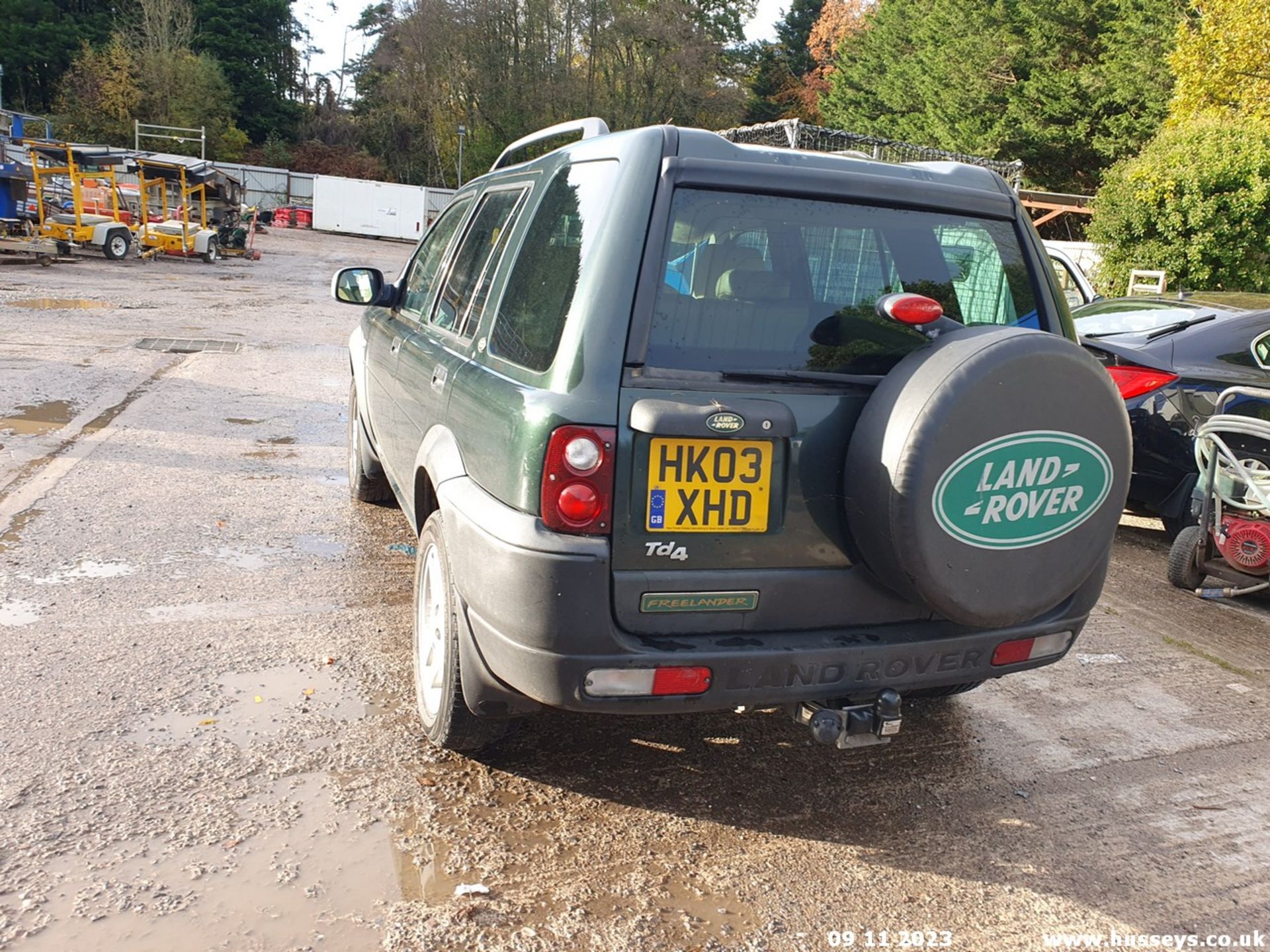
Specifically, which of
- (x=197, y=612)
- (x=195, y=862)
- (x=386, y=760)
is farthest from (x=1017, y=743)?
(x=197, y=612)

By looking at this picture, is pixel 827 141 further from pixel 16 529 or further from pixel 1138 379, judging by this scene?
pixel 16 529

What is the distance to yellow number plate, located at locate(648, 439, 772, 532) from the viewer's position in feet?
8.84

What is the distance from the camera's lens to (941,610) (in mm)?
2805

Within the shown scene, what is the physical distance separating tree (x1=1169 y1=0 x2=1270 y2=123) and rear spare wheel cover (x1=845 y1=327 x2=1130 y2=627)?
17.8 metres

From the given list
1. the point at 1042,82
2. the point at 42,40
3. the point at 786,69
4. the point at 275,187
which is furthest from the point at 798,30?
the point at 42,40

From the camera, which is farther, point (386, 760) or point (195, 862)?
point (386, 760)

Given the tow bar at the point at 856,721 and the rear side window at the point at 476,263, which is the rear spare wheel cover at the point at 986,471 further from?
the rear side window at the point at 476,263

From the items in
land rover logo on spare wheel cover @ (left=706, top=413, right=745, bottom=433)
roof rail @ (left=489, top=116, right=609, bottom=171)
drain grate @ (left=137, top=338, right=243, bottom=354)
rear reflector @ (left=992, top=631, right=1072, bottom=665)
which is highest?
roof rail @ (left=489, top=116, right=609, bottom=171)

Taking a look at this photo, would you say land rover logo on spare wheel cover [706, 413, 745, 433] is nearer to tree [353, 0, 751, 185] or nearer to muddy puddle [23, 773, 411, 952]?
muddy puddle [23, 773, 411, 952]

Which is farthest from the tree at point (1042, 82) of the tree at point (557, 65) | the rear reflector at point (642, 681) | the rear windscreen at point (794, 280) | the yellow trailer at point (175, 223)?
the rear reflector at point (642, 681)

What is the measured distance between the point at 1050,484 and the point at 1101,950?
124 centimetres

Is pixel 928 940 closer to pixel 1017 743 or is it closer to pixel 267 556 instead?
pixel 1017 743

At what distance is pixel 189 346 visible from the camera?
39.9ft

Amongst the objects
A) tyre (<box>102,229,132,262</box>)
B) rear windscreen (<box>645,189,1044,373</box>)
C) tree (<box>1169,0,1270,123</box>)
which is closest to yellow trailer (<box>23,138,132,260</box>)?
tyre (<box>102,229,132,262</box>)
